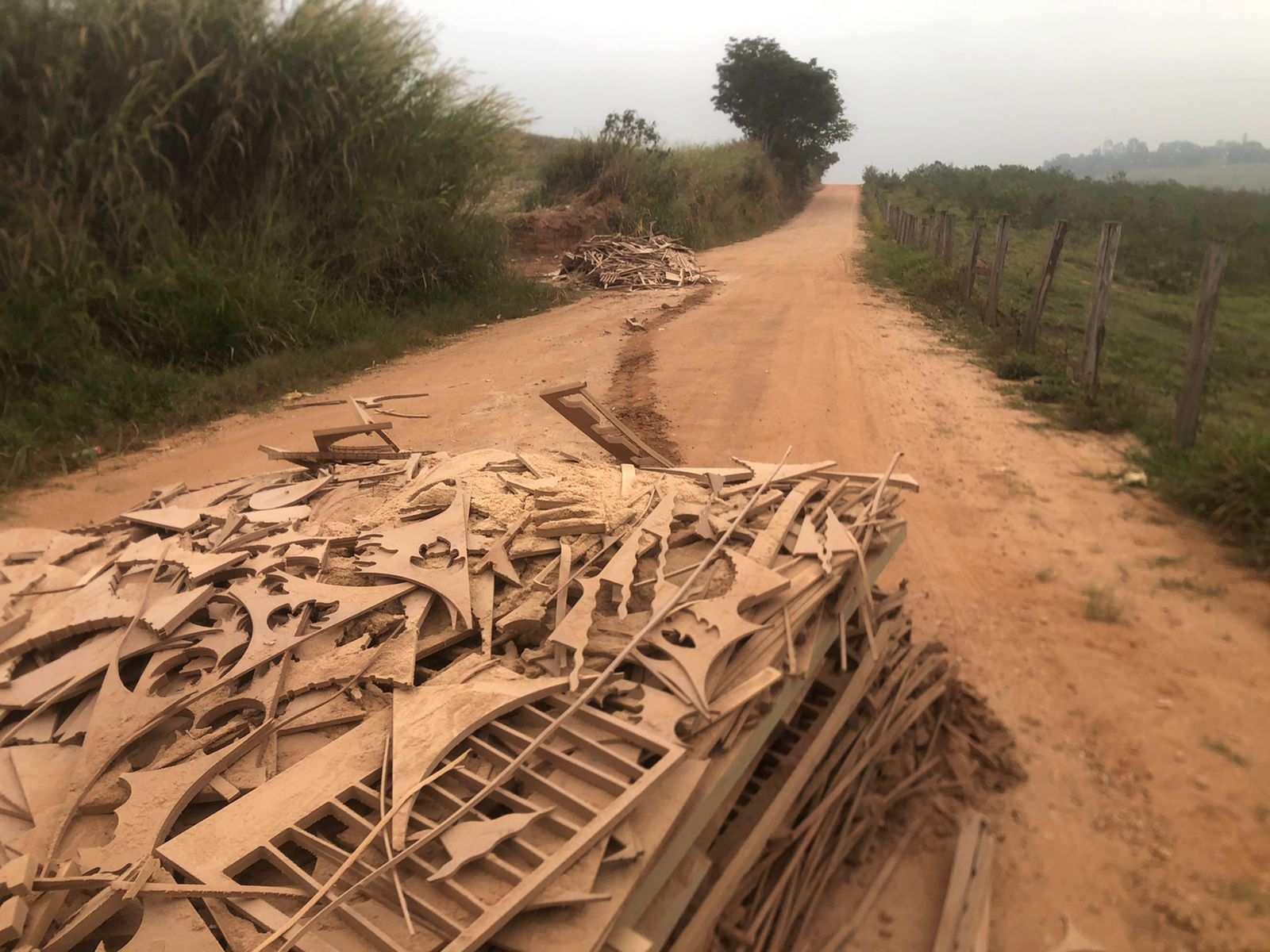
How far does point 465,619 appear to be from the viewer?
2691 mm

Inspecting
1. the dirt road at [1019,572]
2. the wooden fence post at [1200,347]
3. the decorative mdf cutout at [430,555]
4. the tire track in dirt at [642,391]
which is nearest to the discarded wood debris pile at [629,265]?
the tire track in dirt at [642,391]

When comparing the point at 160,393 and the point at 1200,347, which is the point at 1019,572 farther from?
the point at 160,393

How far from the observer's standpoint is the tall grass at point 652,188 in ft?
63.1

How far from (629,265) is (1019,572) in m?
11.4

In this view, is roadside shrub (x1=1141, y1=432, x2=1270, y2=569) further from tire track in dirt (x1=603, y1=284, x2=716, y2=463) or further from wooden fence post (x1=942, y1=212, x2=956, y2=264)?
wooden fence post (x1=942, y1=212, x2=956, y2=264)

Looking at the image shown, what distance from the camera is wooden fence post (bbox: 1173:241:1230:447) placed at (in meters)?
5.66

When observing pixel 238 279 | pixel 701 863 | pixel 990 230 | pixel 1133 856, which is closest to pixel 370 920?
pixel 701 863

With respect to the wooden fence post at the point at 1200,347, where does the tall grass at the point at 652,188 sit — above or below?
above

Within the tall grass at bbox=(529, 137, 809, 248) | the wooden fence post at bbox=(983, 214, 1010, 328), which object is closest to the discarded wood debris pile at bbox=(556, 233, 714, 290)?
the tall grass at bbox=(529, 137, 809, 248)

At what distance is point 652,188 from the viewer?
1970cm

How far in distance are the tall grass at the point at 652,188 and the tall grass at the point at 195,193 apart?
8.95m

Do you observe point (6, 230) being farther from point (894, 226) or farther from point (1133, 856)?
point (894, 226)

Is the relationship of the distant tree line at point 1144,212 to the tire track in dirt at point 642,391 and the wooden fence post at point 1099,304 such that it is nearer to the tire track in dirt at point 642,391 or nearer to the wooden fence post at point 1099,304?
the wooden fence post at point 1099,304

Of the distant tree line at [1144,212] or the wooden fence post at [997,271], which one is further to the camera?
the distant tree line at [1144,212]
